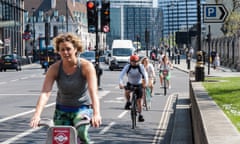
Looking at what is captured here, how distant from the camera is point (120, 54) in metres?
58.3

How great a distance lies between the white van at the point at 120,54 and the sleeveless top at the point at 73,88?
160ft

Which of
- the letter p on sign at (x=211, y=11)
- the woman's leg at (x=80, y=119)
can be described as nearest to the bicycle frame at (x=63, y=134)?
the woman's leg at (x=80, y=119)

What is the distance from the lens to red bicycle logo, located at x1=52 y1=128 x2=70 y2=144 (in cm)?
657

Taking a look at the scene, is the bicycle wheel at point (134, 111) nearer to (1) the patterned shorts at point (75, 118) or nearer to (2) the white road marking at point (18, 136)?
(2) the white road marking at point (18, 136)

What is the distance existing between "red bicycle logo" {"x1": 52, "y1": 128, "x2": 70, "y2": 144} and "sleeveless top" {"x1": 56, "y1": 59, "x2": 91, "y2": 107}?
662 mm

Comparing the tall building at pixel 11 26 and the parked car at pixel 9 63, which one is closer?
the parked car at pixel 9 63

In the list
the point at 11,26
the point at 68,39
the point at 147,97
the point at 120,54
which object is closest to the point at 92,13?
the point at 147,97

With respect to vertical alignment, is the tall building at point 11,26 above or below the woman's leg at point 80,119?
above

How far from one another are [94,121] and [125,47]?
5357 centimetres

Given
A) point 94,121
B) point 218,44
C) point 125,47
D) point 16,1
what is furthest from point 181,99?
point 16,1

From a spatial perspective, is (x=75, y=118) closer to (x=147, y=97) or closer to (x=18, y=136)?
(x=18, y=136)

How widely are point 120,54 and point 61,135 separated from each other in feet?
170

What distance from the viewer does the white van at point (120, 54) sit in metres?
56.6

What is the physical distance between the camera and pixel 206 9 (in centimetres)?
1694
